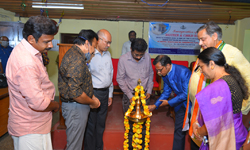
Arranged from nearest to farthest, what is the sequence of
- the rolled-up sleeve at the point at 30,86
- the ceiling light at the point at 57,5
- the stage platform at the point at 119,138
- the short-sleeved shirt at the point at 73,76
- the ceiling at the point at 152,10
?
the rolled-up sleeve at the point at 30,86
the short-sleeved shirt at the point at 73,76
the stage platform at the point at 119,138
the ceiling at the point at 152,10
the ceiling light at the point at 57,5

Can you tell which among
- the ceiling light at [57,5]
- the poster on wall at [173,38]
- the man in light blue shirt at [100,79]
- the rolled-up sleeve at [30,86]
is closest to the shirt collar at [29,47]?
the rolled-up sleeve at [30,86]

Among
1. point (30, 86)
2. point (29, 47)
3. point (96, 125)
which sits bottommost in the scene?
point (96, 125)

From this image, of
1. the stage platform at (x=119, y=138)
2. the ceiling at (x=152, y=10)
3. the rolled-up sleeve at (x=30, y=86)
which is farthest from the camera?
the ceiling at (x=152, y=10)

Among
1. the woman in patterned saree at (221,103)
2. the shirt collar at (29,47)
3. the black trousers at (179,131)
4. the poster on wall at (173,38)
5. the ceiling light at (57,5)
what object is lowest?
the black trousers at (179,131)

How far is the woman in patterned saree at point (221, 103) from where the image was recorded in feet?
4.09

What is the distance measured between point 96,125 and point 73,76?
Result: 113cm

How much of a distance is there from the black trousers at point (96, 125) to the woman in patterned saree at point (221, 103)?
4.36 feet

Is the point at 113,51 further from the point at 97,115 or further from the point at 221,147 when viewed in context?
the point at 221,147

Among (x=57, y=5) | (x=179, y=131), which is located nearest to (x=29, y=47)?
(x=179, y=131)

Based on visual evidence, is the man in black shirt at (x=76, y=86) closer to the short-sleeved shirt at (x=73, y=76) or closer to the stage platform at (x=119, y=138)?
the short-sleeved shirt at (x=73, y=76)

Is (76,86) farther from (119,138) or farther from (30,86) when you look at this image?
(119,138)

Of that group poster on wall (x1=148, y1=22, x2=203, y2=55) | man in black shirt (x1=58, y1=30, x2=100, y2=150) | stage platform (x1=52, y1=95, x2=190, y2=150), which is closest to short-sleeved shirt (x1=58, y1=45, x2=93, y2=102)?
man in black shirt (x1=58, y1=30, x2=100, y2=150)

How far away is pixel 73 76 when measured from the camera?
1.55 m

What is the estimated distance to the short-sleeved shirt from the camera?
156cm
